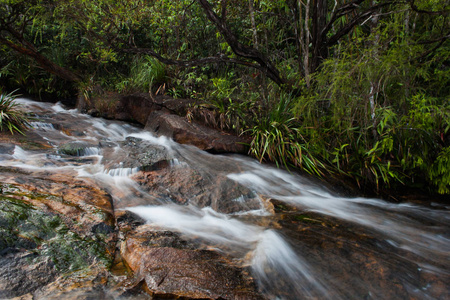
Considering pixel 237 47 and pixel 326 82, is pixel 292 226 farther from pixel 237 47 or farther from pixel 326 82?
pixel 237 47

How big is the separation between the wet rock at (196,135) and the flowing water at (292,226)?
0.80 ft

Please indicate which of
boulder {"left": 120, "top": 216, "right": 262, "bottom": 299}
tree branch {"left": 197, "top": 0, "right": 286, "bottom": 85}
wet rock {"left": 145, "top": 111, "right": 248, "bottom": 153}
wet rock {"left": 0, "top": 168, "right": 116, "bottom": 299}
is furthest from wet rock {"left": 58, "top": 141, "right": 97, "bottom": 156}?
tree branch {"left": 197, "top": 0, "right": 286, "bottom": 85}

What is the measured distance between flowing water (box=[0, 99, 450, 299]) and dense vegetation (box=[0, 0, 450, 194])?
0.59 m

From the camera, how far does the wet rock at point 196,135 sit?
16.9 ft

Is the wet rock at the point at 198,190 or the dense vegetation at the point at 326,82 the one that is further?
the dense vegetation at the point at 326,82

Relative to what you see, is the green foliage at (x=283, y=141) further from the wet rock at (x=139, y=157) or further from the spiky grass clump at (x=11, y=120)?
the spiky grass clump at (x=11, y=120)

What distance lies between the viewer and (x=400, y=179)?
4.41 m

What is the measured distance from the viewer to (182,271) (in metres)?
1.94

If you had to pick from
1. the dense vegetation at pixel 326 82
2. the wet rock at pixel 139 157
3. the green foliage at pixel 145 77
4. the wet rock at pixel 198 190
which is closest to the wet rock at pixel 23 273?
the wet rock at pixel 198 190

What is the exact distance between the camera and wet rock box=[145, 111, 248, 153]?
5.14 metres

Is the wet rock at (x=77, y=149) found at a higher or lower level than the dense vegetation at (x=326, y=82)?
lower

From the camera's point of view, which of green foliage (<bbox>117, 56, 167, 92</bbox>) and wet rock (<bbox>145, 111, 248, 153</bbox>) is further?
green foliage (<bbox>117, 56, 167, 92</bbox>)

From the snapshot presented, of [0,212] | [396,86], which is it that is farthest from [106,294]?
[396,86]

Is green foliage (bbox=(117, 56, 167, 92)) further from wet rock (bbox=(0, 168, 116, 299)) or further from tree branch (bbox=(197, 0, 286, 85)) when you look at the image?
wet rock (bbox=(0, 168, 116, 299))
